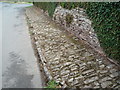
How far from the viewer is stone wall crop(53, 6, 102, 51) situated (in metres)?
6.34

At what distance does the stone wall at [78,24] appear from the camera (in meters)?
6.34

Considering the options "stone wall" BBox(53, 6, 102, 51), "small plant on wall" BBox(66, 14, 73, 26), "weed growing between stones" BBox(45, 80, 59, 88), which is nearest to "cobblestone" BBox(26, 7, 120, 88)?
"weed growing between stones" BBox(45, 80, 59, 88)

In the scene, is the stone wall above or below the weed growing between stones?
above

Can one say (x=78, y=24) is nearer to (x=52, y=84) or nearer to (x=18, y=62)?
(x=18, y=62)

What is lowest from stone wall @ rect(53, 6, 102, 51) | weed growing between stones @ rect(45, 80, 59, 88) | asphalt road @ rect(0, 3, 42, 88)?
asphalt road @ rect(0, 3, 42, 88)

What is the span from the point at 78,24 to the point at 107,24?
2.35 m

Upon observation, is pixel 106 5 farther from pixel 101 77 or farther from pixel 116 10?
pixel 101 77

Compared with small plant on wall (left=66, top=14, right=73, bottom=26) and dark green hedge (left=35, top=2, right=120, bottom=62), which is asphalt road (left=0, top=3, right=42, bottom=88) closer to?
small plant on wall (left=66, top=14, right=73, bottom=26)

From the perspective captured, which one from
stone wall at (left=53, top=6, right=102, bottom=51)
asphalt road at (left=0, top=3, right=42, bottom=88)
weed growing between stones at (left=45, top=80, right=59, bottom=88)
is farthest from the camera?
stone wall at (left=53, top=6, right=102, bottom=51)

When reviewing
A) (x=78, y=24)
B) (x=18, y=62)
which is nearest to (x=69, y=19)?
(x=78, y=24)

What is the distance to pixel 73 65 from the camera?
208 inches

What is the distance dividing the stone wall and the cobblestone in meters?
0.33

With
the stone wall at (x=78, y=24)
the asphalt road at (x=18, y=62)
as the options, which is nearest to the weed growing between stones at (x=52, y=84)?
the asphalt road at (x=18, y=62)

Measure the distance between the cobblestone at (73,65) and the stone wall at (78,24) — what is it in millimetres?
331
